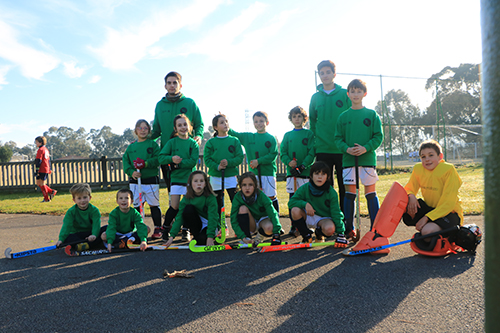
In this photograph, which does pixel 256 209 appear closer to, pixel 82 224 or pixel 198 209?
pixel 198 209

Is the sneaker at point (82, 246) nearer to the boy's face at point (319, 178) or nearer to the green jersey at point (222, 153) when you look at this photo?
the green jersey at point (222, 153)

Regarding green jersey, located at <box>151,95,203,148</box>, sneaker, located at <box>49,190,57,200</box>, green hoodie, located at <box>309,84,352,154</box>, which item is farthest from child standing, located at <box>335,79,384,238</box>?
sneaker, located at <box>49,190,57,200</box>

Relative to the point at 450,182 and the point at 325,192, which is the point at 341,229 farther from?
the point at 450,182

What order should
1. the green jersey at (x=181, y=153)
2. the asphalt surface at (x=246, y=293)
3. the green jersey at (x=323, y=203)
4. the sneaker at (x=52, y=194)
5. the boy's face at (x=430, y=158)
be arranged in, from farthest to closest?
the sneaker at (x=52, y=194)
the green jersey at (x=181, y=153)
the green jersey at (x=323, y=203)
the boy's face at (x=430, y=158)
the asphalt surface at (x=246, y=293)

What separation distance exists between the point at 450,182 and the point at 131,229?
3.71m

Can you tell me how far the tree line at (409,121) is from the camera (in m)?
19.8

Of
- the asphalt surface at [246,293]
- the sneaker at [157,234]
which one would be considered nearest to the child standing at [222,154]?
the sneaker at [157,234]

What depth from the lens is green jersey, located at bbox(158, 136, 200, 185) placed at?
4.83 metres

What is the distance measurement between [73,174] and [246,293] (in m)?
12.6

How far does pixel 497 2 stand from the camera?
0.54 m

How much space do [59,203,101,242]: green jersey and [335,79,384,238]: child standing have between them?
3.12 meters

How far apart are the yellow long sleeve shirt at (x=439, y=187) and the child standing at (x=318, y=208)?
849 millimetres

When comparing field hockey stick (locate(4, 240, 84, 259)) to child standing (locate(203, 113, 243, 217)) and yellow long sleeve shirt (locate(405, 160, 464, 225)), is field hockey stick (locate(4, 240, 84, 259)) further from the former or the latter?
yellow long sleeve shirt (locate(405, 160, 464, 225))

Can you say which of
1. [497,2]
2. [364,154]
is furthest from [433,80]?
[497,2]
